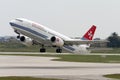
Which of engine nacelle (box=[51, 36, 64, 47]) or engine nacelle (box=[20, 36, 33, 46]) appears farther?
engine nacelle (box=[20, 36, 33, 46])

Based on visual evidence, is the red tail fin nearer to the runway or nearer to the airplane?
the airplane

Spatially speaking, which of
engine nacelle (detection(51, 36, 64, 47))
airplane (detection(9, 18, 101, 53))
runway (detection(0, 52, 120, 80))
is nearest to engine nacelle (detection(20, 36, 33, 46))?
airplane (detection(9, 18, 101, 53))

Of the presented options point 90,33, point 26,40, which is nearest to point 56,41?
point 26,40

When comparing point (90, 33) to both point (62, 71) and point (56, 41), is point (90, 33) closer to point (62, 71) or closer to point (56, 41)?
point (56, 41)

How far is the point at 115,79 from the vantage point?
28953mm

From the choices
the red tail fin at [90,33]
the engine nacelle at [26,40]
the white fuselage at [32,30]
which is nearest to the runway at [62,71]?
the white fuselage at [32,30]

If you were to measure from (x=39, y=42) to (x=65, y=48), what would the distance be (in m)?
7.95

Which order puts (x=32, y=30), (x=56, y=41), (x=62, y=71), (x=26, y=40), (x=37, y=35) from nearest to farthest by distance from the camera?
(x=62, y=71), (x=32, y=30), (x=37, y=35), (x=56, y=41), (x=26, y=40)

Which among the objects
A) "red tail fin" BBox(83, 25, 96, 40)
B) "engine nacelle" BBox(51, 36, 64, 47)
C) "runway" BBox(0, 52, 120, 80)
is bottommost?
"runway" BBox(0, 52, 120, 80)

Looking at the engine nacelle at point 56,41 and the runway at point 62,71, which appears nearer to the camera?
the runway at point 62,71

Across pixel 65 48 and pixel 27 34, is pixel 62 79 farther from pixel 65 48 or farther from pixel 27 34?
pixel 65 48

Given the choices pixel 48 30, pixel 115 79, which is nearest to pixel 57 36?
pixel 48 30

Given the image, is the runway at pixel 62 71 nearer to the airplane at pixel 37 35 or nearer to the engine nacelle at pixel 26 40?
the airplane at pixel 37 35

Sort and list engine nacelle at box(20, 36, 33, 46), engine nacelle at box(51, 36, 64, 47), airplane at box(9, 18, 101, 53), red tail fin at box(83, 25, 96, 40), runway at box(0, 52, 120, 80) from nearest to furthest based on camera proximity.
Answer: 1. runway at box(0, 52, 120, 80)
2. airplane at box(9, 18, 101, 53)
3. engine nacelle at box(51, 36, 64, 47)
4. engine nacelle at box(20, 36, 33, 46)
5. red tail fin at box(83, 25, 96, 40)
